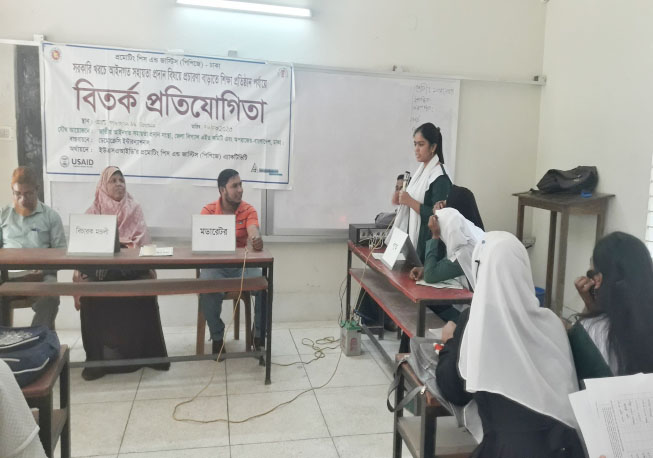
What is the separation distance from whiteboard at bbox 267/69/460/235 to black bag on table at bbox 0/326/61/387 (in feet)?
7.95

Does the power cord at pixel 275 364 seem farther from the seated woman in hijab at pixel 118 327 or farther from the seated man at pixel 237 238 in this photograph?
the seated woman in hijab at pixel 118 327

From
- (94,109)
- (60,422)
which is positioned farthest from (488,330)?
(94,109)

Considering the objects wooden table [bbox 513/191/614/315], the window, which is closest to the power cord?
wooden table [bbox 513/191/614/315]

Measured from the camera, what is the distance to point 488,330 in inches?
52.9

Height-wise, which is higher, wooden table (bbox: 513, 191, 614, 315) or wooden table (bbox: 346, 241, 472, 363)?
wooden table (bbox: 513, 191, 614, 315)

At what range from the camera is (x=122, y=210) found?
3.55m

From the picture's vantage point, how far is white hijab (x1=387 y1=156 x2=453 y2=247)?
329 centimetres

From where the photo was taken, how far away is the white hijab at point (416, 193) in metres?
3.29

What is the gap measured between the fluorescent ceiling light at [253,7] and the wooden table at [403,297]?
71.3 inches

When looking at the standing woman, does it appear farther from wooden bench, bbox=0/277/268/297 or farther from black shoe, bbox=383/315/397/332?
wooden bench, bbox=0/277/268/297

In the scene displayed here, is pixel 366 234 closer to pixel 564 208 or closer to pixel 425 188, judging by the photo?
pixel 425 188

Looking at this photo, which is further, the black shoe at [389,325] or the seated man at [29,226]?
the black shoe at [389,325]

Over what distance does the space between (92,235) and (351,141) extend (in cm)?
211

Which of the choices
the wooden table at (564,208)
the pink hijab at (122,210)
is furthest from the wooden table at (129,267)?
the wooden table at (564,208)
